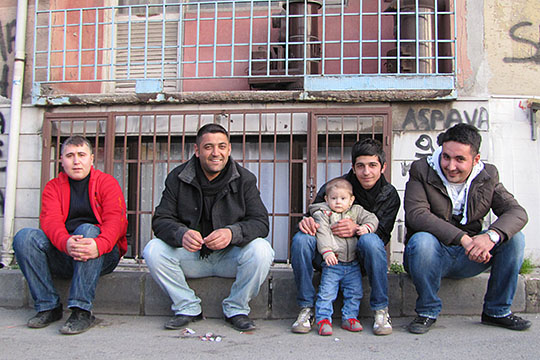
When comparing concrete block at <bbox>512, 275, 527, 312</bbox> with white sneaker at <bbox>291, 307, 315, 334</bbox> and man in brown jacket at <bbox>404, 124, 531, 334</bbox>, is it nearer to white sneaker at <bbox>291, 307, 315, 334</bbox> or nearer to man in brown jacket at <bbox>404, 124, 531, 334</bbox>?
man in brown jacket at <bbox>404, 124, 531, 334</bbox>

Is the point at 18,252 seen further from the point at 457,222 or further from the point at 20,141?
the point at 457,222

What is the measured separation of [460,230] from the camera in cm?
325

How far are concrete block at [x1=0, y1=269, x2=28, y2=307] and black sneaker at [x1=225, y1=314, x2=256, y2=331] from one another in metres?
1.79

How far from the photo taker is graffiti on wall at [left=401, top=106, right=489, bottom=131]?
16.8 feet

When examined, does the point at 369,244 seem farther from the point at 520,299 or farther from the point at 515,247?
the point at 520,299

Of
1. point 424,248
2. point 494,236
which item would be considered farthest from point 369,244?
point 494,236

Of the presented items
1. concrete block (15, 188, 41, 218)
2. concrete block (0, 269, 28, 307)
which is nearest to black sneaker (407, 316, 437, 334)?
concrete block (0, 269, 28, 307)

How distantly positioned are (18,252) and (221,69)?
345 centimetres

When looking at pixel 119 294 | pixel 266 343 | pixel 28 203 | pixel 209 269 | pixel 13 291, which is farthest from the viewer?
pixel 28 203

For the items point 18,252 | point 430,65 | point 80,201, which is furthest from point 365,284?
point 430,65

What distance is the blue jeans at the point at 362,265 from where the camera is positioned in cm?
327

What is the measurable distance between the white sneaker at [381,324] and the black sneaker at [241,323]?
0.81 metres

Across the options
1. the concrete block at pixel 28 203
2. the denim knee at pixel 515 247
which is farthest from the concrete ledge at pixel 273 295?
the concrete block at pixel 28 203

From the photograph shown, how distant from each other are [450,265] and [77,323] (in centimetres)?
252
